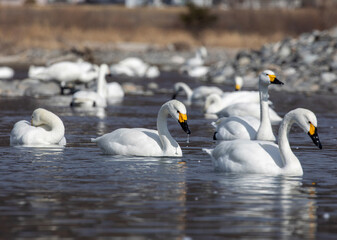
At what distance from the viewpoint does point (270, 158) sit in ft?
35.8

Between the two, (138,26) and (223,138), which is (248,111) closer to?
(223,138)

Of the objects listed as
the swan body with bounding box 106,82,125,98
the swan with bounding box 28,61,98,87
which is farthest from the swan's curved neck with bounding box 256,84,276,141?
the swan with bounding box 28,61,98,87

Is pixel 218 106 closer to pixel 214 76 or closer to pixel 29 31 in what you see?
pixel 214 76

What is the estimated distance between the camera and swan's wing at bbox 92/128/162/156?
12.4 metres

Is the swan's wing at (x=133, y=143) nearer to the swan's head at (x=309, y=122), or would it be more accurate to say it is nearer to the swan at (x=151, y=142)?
the swan at (x=151, y=142)

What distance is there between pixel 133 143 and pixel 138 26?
55.5 metres

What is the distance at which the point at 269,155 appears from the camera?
36.0ft

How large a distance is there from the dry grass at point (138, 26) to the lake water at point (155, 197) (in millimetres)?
42374

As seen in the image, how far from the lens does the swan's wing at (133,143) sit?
12.4m

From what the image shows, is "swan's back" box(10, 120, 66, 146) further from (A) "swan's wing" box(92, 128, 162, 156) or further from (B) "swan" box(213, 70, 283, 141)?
(B) "swan" box(213, 70, 283, 141)

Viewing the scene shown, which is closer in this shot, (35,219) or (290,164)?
(35,219)

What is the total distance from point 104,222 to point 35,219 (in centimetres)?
67

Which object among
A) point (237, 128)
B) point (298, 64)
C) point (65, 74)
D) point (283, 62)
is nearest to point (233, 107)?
point (237, 128)

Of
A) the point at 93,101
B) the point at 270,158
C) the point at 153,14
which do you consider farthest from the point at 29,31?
the point at 270,158
